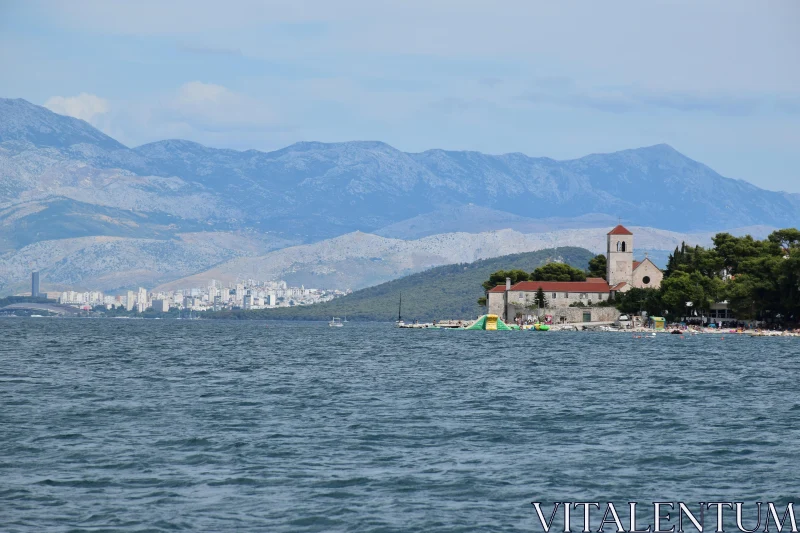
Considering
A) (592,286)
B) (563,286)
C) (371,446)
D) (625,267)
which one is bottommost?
(371,446)

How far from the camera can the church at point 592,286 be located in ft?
593

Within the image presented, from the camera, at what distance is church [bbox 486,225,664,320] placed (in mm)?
180750

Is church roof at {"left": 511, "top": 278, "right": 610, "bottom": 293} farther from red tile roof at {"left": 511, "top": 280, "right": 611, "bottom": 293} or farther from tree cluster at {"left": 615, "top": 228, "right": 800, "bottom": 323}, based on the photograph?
tree cluster at {"left": 615, "top": 228, "right": 800, "bottom": 323}

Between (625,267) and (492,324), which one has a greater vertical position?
(625,267)

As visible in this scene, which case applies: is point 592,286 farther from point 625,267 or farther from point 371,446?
point 371,446

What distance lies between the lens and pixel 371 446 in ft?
115

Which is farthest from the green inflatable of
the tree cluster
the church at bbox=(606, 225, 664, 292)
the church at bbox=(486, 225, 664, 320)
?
the church at bbox=(606, 225, 664, 292)

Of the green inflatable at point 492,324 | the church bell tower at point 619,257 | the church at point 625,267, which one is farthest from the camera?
the church bell tower at point 619,257

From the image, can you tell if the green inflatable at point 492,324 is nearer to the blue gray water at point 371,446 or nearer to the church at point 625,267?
the church at point 625,267

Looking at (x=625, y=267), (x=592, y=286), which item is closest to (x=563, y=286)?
(x=592, y=286)

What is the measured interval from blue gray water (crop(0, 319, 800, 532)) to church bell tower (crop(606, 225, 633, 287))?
379 feet

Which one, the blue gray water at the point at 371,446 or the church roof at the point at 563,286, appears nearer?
the blue gray water at the point at 371,446

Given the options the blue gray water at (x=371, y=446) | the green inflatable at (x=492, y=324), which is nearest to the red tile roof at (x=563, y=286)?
the green inflatable at (x=492, y=324)

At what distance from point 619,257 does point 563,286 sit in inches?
408
